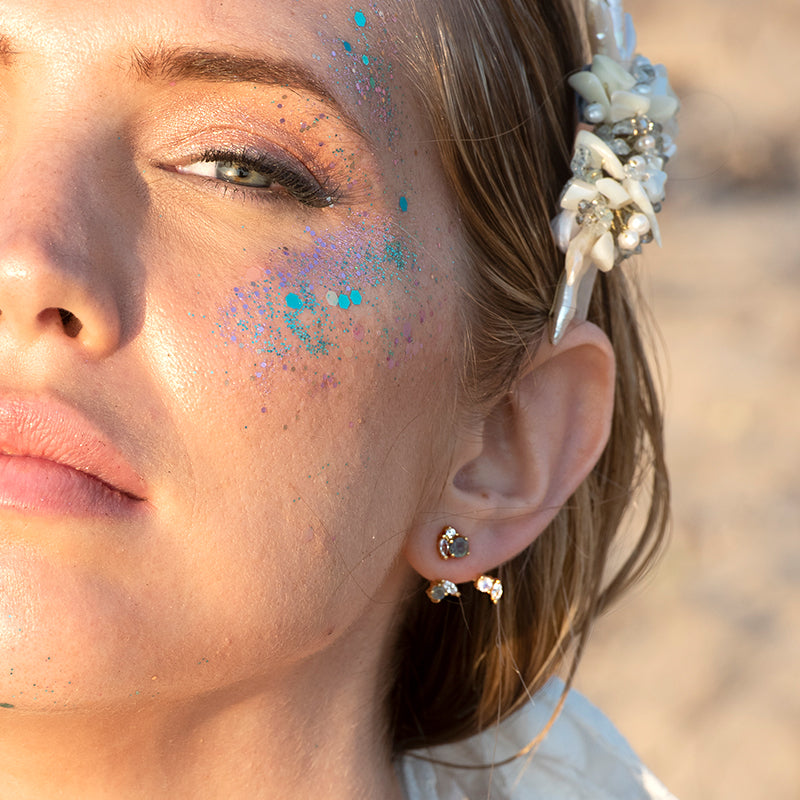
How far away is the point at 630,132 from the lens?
2062mm

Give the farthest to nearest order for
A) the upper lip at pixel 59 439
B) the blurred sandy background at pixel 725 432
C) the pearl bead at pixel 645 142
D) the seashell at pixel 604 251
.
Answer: the blurred sandy background at pixel 725 432 → the pearl bead at pixel 645 142 → the seashell at pixel 604 251 → the upper lip at pixel 59 439

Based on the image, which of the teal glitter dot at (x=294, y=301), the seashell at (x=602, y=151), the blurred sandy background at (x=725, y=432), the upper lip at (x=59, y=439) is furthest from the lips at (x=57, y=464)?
the blurred sandy background at (x=725, y=432)

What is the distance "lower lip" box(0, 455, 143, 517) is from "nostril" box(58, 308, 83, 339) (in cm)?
16

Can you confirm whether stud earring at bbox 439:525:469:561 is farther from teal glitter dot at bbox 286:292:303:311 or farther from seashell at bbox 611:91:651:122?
seashell at bbox 611:91:651:122

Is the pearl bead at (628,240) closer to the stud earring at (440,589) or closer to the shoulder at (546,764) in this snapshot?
the stud earring at (440,589)

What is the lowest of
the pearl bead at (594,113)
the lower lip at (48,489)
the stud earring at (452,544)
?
the stud earring at (452,544)

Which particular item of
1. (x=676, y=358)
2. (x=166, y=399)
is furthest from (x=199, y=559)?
(x=676, y=358)

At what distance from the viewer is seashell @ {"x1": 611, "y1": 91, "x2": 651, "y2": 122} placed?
6.69ft

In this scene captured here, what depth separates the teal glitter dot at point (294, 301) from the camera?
1.62 m

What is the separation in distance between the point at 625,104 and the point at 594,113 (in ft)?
0.21

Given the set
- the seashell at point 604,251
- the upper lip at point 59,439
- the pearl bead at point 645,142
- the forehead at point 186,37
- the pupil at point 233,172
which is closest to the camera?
the upper lip at point 59,439

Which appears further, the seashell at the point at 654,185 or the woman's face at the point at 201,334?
the seashell at the point at 654,185

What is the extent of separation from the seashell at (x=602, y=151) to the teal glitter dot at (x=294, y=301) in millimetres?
650

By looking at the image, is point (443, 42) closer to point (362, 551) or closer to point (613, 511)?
point (362, 551)
